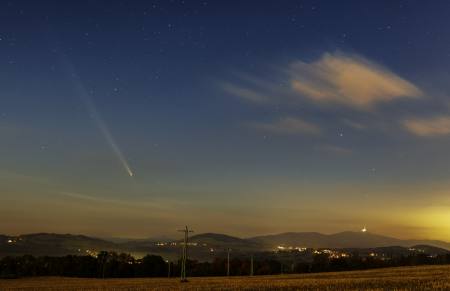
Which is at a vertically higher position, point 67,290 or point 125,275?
point 67,290

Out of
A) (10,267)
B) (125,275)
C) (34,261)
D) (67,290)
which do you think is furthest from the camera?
(34,261)

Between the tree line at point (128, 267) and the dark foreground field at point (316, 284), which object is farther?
the tree line at point (128, 267)

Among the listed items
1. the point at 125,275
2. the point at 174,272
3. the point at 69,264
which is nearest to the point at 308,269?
the point at 174,272

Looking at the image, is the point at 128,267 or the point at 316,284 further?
the point at 128,267

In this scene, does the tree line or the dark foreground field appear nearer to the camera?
the dark foreground field

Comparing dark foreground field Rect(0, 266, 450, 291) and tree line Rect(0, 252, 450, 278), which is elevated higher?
dark foreground field Rect(0, 266, 450, 291)

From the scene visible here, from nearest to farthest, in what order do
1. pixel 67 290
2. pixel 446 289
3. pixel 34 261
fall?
pixel 446 289
pixel 67 290
pixel 34 261

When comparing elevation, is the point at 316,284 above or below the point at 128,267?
above

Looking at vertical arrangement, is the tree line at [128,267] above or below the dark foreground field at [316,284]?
below

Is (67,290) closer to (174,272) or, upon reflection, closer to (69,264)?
(174,272)

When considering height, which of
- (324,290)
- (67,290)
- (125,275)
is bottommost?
(125,275)

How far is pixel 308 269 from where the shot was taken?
13775cm

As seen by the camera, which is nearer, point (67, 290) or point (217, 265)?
point (67, 290)

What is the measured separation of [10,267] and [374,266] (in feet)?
450
